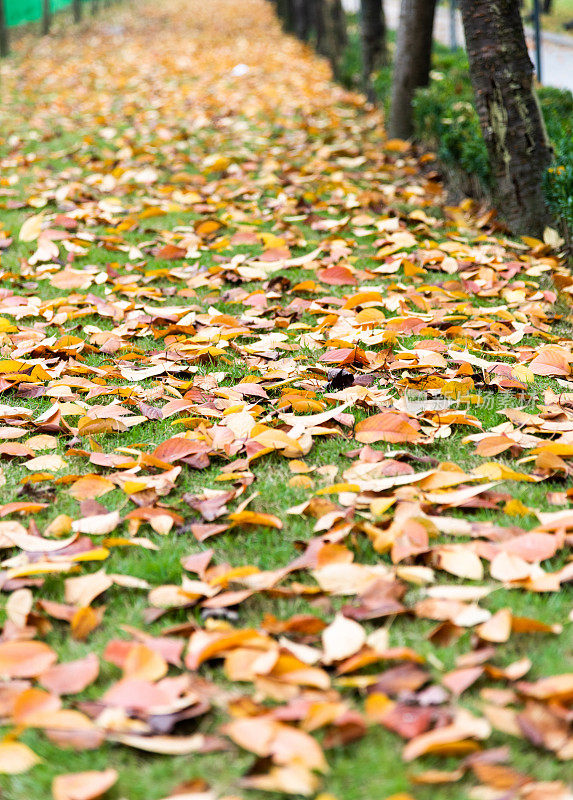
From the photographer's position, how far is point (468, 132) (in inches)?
226

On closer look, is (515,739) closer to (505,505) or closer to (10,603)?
(505,505)

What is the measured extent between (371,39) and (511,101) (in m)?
6.23

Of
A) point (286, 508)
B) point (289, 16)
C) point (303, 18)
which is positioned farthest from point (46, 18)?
point (286, 508)

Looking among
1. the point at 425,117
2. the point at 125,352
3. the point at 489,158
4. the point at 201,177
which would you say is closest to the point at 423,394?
the point at 125,352

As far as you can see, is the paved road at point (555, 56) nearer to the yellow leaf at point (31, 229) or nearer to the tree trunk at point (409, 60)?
the tree trunk at point (409, 60)

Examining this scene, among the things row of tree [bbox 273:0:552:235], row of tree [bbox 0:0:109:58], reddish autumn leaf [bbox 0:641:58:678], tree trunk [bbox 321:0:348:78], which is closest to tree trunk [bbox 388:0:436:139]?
row of tree [bbox 273:0:552:235]

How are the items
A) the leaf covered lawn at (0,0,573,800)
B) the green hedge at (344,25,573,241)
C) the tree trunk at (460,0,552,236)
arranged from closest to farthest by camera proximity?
the leaf covered lawn at (0,0,573,800) < the green hedge at (344,25,573,241) < the tree trunk at (460,0,552,236)

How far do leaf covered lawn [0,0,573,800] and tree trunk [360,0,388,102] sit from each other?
5.82m

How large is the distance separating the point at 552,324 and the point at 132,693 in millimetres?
2790

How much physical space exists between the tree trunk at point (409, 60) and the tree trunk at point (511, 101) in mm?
2536

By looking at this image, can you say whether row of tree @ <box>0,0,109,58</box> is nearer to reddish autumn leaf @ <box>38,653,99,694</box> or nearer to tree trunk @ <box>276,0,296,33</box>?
tree trunk @ <box>276,0,296,33</box>

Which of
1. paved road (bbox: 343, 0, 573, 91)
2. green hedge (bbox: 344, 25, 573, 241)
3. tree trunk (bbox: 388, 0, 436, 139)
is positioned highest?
paved road (bbox: 343, 0, 573, 91)

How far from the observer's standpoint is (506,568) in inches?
73.0

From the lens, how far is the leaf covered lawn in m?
1.43
